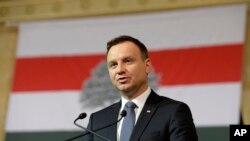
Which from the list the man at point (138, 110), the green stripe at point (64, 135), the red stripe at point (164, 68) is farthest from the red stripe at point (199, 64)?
the man at point (138, 110)

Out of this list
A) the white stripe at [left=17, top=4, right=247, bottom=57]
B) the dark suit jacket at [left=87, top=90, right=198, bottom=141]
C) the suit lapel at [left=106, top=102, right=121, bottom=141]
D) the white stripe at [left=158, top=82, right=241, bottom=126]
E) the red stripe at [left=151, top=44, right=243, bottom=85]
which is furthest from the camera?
the white stripe at [left=17, top=4, right=247, bottom=57]

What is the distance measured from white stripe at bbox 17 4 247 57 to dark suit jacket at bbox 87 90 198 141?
3479mm

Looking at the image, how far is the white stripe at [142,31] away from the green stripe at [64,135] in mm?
1031

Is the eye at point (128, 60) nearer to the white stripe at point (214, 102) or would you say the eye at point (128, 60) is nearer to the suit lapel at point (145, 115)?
the suit lapel at point (145, 115)

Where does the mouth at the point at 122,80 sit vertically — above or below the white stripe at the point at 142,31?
below

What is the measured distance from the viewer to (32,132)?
237 inches

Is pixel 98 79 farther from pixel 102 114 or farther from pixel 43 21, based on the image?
pixel 102 114

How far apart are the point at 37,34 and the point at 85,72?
961mm

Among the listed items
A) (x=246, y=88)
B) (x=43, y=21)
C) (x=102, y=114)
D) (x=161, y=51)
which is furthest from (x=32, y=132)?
(x=102, y=114)

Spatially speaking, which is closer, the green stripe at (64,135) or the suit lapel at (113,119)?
the suit lapel at (113,119)

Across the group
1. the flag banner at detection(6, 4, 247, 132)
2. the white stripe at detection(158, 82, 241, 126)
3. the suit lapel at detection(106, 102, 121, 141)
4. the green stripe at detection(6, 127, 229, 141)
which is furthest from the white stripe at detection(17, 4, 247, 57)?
the suit lapel at detection(106, 102, 121, 141)

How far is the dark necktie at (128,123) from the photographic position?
6.41 ft

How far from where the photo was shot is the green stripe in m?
5.14

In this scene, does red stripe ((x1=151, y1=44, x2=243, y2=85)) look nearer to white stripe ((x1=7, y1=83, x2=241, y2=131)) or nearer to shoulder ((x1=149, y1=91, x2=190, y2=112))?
white stripe ((x1=7, y1=83, x2=241, y2=131))
